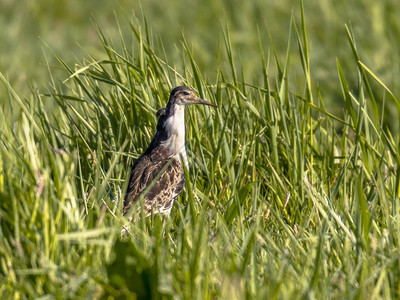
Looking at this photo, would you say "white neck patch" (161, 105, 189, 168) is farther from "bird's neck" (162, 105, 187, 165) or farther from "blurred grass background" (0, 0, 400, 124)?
"blurred grass background" (0, 0, 400, 124)

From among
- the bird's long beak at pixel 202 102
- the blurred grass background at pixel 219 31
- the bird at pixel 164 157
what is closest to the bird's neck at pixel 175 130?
the bird at pixel 164 157

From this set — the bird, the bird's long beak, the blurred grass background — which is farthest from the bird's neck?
the blurred grass background

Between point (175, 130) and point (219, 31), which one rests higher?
point (219, 31)

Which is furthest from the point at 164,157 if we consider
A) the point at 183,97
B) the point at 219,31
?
the point at 219,31

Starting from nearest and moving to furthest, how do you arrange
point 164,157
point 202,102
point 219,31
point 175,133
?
point 202,102, point 175,133, point 164,157, point 219,31

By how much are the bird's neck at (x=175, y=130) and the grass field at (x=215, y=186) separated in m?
0.08

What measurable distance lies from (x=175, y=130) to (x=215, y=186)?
1.80 ft

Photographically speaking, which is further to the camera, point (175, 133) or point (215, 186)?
point (175, 133)

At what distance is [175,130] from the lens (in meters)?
4.95

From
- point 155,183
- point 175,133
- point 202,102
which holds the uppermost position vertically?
point 202,102

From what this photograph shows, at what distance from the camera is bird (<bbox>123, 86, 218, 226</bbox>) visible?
4852 mm

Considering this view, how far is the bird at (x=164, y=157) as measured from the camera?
4.85 metres

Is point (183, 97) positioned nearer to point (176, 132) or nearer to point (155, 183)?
point (176, 132)

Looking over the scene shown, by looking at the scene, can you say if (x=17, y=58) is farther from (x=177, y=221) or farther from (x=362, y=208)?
(x=362, y=208)
